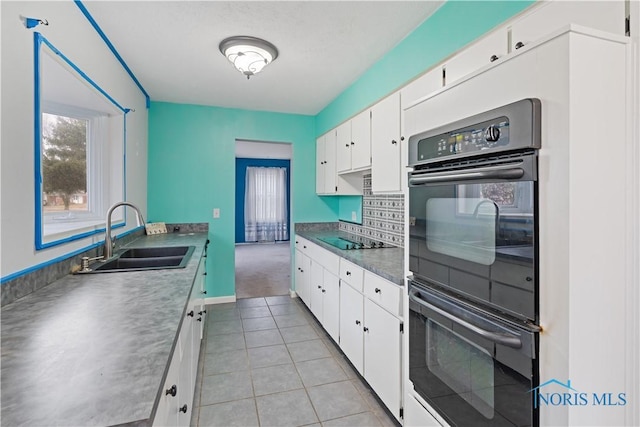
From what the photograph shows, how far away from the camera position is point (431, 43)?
1859mm

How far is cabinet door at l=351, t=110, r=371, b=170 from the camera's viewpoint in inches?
105

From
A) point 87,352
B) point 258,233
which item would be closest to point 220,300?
point 87,352

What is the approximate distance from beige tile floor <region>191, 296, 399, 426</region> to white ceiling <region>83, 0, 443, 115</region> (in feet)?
7.90

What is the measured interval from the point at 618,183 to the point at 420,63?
1.43 metres

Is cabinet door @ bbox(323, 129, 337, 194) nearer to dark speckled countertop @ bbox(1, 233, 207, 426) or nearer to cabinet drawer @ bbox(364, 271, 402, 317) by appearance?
cabinet drawer @ bbox(364, 271, 402, 317)

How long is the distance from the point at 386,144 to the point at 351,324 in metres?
1.37

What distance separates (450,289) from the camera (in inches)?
46.8

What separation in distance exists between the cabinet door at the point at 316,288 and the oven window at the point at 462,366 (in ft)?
5.76

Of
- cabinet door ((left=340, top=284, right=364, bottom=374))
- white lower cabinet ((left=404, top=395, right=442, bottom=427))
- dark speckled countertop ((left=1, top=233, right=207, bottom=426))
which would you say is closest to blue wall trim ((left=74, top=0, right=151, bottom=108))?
dark speckled countertop ((left=1, top=233, right=207, bottom=426))

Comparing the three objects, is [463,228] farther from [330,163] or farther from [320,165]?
[320,165]

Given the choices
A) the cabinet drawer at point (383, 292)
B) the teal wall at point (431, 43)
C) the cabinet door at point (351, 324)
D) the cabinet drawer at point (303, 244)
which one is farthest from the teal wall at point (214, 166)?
the cabinet drawer at point (383, 292)

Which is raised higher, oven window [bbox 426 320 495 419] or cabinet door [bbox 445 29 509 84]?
cabinet door [bbox 445 29 509 84]

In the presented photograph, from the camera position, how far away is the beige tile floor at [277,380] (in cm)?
186

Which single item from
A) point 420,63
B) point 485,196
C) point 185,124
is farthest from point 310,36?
point 185,124
